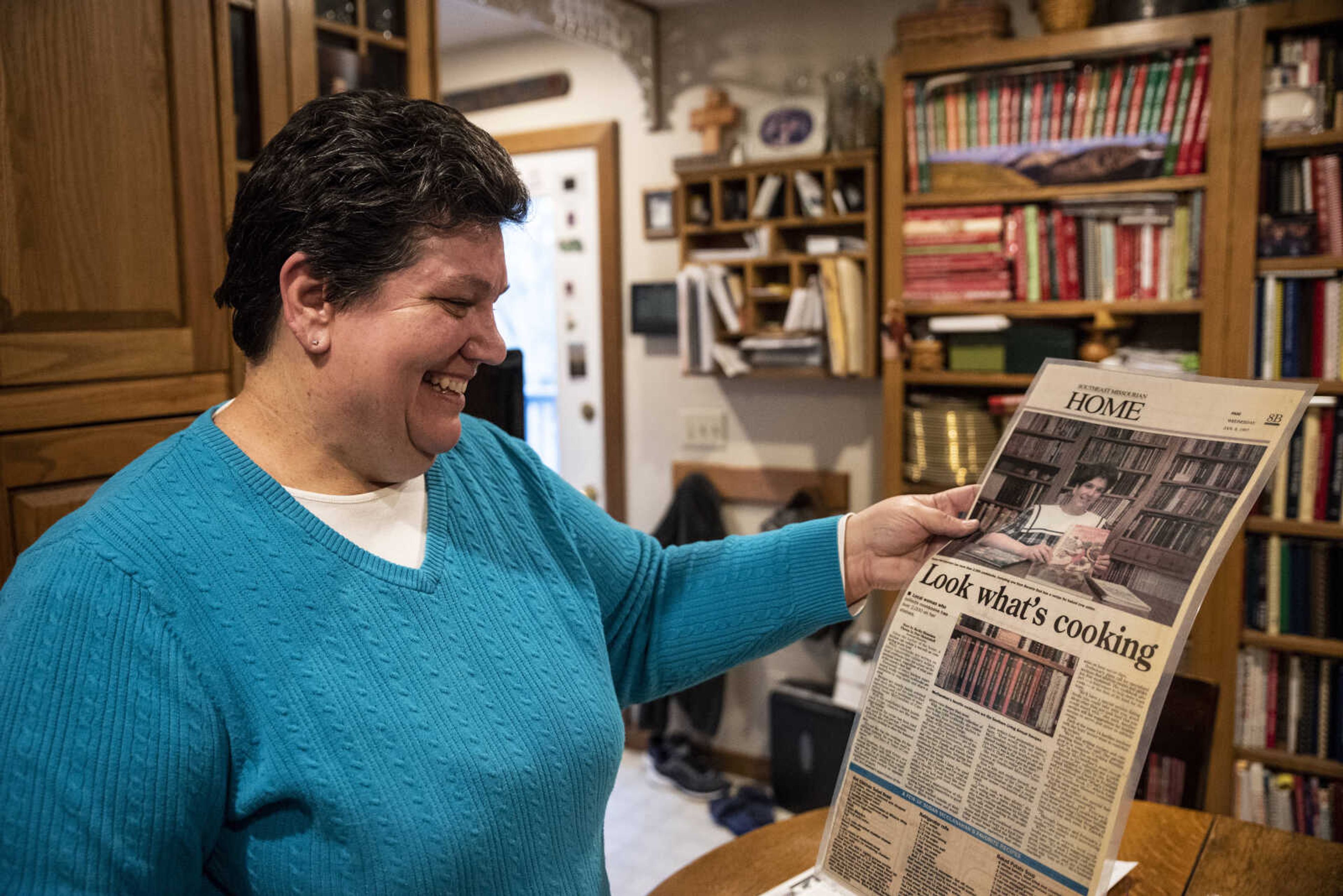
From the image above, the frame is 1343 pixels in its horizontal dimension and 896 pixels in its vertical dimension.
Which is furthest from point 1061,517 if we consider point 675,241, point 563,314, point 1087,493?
point 563,314

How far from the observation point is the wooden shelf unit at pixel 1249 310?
7.59 feet

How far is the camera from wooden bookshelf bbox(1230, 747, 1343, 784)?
8.03 ft

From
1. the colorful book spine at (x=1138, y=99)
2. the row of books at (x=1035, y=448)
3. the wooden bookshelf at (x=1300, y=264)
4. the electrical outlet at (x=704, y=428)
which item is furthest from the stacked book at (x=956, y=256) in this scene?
the row of books at (x=1035, y=448)

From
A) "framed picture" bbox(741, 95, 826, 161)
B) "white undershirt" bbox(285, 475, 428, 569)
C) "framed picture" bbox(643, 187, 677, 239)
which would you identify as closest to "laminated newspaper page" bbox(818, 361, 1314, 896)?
"white undershirt" bbox(285, 475, 428, 569)

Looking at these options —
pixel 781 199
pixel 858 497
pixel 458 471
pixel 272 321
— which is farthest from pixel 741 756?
pixel 272 321

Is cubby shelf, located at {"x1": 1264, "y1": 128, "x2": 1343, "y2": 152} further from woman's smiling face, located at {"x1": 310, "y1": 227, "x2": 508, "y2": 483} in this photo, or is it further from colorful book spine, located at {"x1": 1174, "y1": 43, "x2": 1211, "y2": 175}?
woman's smiling face, located at {"x1": 310, "y1": 227, "x2": 508, "y2": 483}

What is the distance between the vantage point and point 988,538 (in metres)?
0.99

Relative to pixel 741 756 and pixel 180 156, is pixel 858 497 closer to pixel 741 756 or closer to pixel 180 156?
pixel 741 756

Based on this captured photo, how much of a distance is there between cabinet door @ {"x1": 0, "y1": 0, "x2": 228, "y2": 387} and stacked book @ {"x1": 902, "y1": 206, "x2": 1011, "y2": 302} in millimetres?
1845

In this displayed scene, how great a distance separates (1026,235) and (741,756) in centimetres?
201

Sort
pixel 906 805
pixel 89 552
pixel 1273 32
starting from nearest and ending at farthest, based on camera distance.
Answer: pixel 89 552
pixel 906 805
pixel 1273 32

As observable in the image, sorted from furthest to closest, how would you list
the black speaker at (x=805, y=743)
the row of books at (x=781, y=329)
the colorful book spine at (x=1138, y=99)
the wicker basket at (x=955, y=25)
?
the black speaker at (x=805, y=743) < the row of books at (x=781, y=329) < the wicker basket at (x=955, y=25) < the colorful book spine at (x=1138, y=99)

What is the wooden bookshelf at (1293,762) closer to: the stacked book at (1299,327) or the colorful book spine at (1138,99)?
the stacked book at (1299,327)

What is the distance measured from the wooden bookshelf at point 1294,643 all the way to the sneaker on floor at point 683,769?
170 cm
